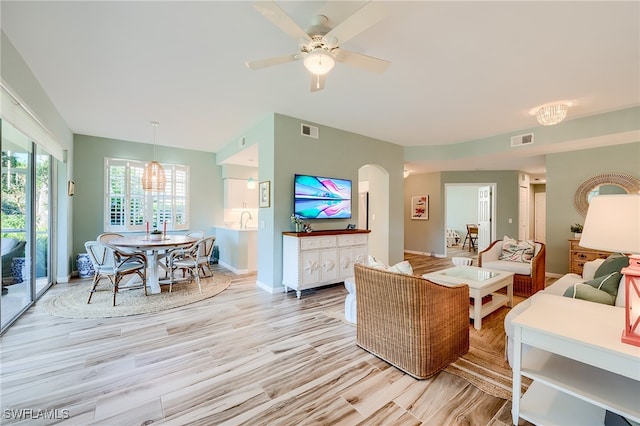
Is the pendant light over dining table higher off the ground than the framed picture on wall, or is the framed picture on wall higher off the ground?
the pendant light over dining table

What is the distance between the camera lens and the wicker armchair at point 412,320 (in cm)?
207

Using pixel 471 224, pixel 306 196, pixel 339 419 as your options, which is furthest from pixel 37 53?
pixel 471 224

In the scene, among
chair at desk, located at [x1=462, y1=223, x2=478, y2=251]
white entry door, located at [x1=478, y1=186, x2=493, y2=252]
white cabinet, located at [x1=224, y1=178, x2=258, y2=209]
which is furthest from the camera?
chair at desk, located at [x1=462, y1=223, x2=478, y2=251]

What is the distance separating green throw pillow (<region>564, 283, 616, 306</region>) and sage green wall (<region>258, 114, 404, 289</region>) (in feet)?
10.9

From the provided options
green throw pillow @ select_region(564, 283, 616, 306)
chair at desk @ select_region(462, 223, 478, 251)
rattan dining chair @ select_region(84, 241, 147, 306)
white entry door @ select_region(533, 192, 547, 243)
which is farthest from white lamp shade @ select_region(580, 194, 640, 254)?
white entry door @ select_region(533, 192, 547, 243)

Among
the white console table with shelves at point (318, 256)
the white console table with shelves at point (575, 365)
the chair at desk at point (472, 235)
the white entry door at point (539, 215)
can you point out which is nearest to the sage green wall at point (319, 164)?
the white console table with shelves at point (318, 256)

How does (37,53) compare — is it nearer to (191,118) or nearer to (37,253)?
(191,118)

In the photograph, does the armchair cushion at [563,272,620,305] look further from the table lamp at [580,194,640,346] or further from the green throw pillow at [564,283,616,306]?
the table lamp at [580,194,640,346]

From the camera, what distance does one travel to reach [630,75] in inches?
116

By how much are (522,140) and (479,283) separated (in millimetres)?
3358

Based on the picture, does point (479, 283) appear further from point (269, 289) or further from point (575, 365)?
point (269, 289)

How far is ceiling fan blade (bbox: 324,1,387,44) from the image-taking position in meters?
1.61

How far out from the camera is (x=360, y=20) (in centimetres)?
175

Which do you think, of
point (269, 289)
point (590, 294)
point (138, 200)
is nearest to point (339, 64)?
point (590, 294)
